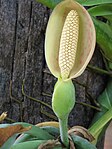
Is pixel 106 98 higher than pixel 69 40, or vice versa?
pixel 69 40

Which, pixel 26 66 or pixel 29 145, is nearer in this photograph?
pixel 29 145

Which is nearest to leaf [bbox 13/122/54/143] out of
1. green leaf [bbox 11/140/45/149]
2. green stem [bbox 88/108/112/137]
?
green leaf [bbox 11/140/45/149]

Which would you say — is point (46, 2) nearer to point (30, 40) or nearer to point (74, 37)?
point (30, 40)

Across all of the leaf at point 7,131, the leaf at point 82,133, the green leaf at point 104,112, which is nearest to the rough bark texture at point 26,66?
the green leaf at point 104,112

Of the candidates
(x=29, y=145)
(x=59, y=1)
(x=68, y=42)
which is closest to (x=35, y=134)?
(x=29, y=145)

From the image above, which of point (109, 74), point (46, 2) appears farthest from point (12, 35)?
point (109, 74)

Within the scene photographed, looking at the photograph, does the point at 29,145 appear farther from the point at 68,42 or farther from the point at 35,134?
the point at 68,42

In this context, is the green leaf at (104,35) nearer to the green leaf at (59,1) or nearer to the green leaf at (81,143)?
the green leaf at (59,1)
